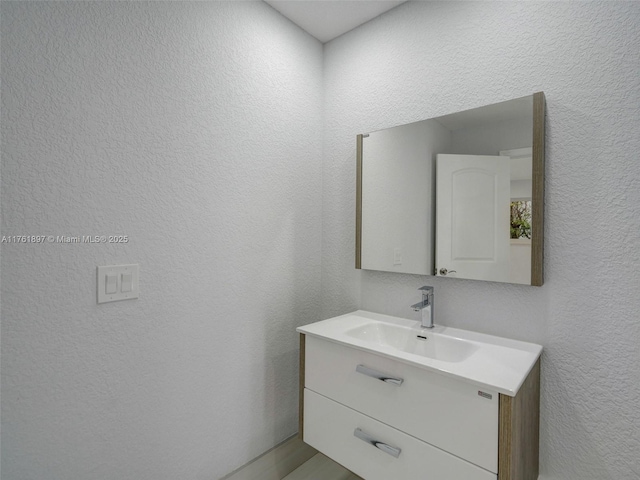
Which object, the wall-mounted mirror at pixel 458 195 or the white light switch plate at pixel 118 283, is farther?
the wall-mounted mirror at pixel 458 195

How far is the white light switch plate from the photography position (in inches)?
44.1

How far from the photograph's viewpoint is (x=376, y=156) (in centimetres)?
172

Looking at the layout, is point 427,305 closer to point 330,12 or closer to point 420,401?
point 420,401

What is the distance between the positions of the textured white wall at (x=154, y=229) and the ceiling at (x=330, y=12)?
0.26 ft

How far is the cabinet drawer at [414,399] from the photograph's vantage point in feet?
3.23

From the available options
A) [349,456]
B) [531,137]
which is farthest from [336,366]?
[531,137]

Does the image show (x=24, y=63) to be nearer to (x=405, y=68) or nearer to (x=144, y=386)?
(x=144, y=386)

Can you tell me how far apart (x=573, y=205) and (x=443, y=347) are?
71cm

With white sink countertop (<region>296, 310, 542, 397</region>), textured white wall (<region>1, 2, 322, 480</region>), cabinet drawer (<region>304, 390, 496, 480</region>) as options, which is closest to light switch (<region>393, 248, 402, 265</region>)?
white sink countertop (<region>296, 310, 542, 397</region>)

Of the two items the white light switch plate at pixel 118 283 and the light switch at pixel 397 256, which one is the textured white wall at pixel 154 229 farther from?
the light switch at pixel 397 256

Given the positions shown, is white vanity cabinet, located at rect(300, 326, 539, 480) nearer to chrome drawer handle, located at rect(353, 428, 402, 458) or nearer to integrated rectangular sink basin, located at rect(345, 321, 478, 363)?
chrome drawer handle, located at rect(353, 428, 402, 458)

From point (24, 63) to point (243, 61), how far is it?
0.82 metres

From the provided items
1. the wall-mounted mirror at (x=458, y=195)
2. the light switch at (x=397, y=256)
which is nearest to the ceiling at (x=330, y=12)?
the wall-mounted mirror at (x=458, y=195)

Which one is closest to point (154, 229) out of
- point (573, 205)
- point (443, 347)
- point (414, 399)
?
point (414, 399)
